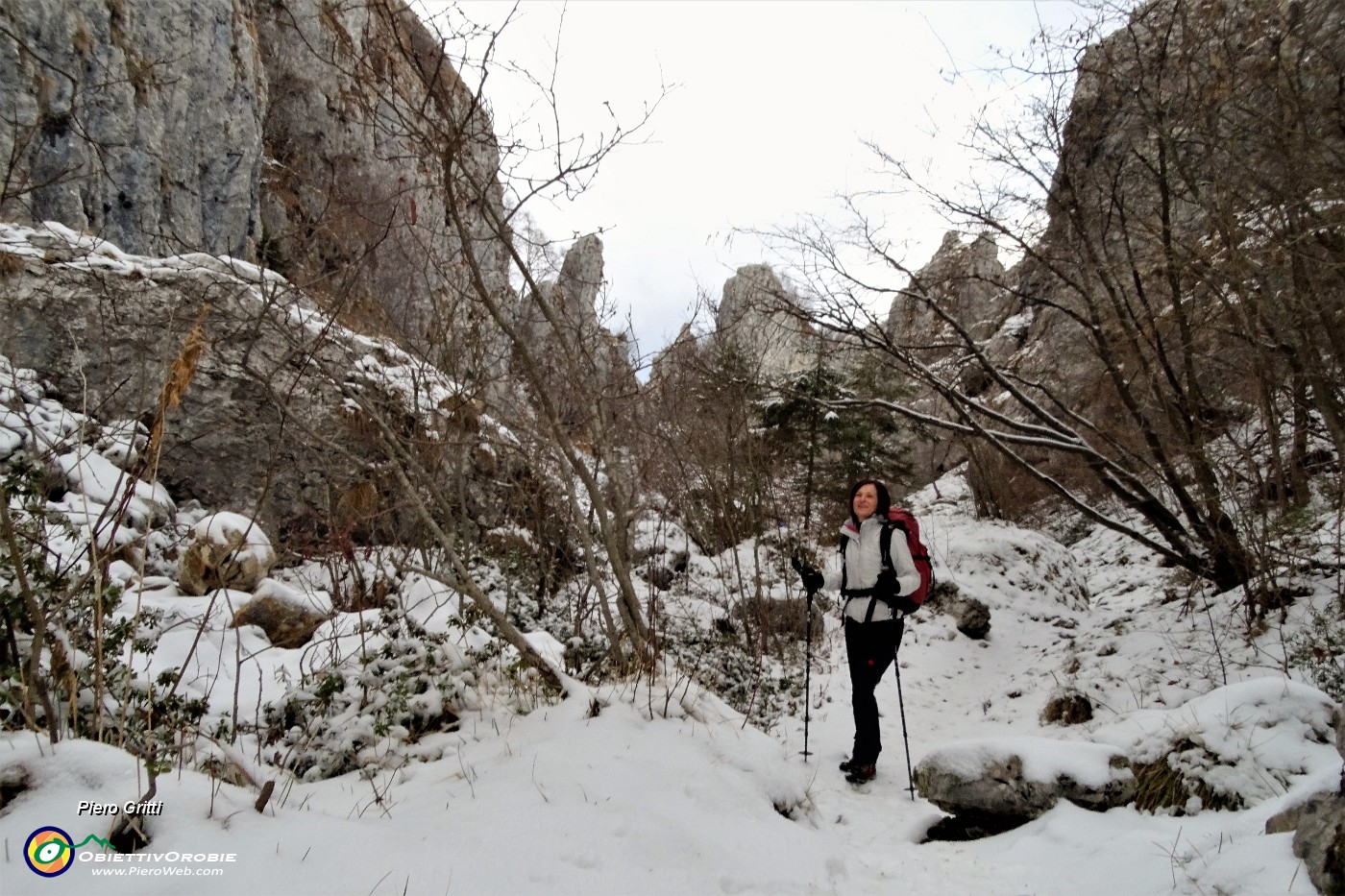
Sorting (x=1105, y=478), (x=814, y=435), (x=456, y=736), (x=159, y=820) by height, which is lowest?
(x=456, y=736)

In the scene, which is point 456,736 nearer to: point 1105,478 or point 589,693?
point 589,693

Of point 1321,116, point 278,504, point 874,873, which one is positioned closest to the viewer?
point 874,873

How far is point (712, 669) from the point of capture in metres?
5.98

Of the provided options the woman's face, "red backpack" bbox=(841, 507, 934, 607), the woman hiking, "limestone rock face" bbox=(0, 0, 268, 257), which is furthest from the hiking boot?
"limestone rock face" bbox=(0, 0, 268, 257)

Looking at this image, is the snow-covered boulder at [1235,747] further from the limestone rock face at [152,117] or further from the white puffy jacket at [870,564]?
the limestone rock face at [152,117]

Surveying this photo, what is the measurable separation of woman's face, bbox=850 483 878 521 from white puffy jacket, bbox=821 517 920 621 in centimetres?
7

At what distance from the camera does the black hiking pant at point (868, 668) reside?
417 centimetres

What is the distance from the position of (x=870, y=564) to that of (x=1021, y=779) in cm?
151

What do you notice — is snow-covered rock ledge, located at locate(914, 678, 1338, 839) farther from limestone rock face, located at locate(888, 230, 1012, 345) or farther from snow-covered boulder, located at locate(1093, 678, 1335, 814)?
limestone rock face, located at locate(888, 230, 1012, 345)

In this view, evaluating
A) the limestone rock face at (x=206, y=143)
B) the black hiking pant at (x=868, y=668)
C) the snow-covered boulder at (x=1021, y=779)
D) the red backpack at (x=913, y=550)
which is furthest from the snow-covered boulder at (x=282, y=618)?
the snow-covered boulder at (x=1021, y=779)

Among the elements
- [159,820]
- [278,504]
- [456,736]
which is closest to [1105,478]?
[456,736]

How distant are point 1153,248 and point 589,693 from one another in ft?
18.5

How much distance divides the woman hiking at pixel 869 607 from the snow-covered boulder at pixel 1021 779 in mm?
737

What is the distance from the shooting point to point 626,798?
2.48 metres
